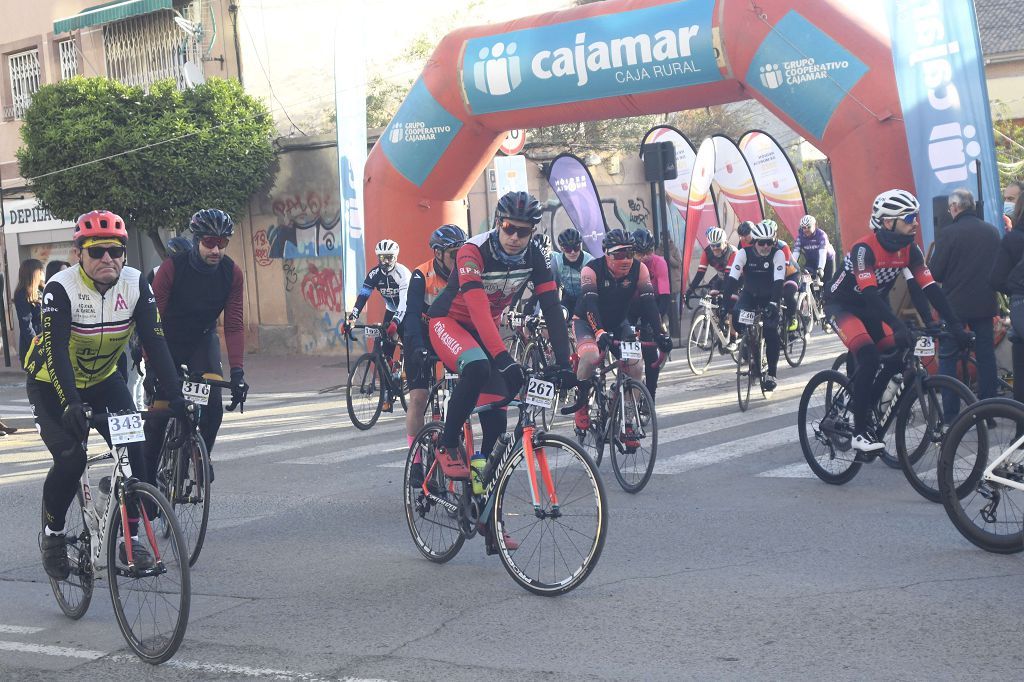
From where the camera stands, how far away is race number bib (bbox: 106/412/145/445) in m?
5.33

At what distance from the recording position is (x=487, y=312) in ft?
21.0

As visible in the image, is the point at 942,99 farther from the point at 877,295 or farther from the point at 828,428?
the point at 828,428

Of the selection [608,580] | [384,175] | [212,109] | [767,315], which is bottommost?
[608,580]

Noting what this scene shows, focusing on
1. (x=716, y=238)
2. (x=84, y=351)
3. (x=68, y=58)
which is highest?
(x=68, y=58)

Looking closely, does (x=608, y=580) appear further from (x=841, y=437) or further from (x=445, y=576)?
(x=841, y=437)

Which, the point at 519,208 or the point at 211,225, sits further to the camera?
the point at 211,225

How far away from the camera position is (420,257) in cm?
1842

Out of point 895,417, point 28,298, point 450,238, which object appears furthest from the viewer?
point 28,298

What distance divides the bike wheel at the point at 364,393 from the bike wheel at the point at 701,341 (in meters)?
5.28

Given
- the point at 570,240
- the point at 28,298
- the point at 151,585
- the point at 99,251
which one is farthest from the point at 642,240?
the point at 28,298

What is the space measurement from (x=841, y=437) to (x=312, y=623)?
4241 mm

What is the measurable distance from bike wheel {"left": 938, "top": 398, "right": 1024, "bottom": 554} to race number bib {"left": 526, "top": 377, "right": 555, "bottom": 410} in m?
2.13

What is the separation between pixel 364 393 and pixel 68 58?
1955cm

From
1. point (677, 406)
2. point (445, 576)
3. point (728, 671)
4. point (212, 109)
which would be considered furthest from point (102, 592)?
point (212, 109)
